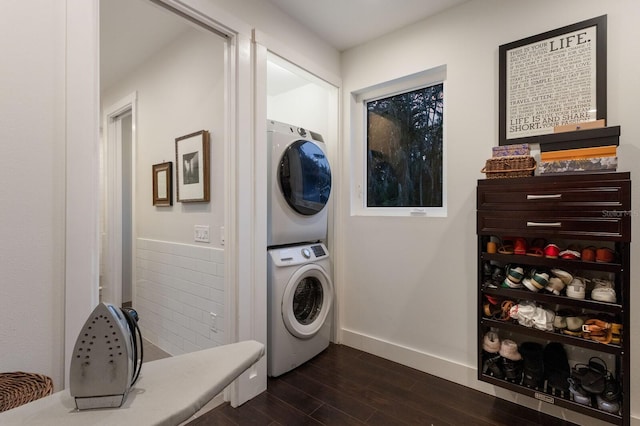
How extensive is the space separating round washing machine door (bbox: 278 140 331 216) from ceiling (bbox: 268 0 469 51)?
888 mm

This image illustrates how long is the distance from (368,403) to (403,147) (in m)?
1.88

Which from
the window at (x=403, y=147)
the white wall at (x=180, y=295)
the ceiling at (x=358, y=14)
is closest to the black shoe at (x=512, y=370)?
the window at (x=403, y=147)

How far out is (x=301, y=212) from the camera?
2.35 meters

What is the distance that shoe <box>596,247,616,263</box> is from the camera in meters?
1.45

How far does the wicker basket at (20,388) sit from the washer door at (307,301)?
4.32ft

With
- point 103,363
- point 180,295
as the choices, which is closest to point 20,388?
point 103,363

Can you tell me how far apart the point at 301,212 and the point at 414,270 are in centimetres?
97

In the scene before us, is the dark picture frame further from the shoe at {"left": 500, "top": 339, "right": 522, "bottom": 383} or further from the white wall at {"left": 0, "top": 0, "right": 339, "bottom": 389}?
the white wall at {"left": 0, "top": 0, "right": 339, "bottom": 389}

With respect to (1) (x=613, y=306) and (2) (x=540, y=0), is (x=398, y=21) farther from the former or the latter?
(1) (x=613, y=306)

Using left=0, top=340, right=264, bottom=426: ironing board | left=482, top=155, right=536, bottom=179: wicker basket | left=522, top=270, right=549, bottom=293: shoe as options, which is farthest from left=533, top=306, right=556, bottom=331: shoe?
left=0, top=340, right=264, bottom=426: ironing board

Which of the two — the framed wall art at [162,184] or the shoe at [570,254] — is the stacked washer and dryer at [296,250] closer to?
the framed wall art at [162,184]

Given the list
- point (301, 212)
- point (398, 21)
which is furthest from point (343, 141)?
point (398, 21)

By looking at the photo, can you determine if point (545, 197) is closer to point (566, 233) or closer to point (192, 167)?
point (566, 233)

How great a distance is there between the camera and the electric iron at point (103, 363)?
639mm
